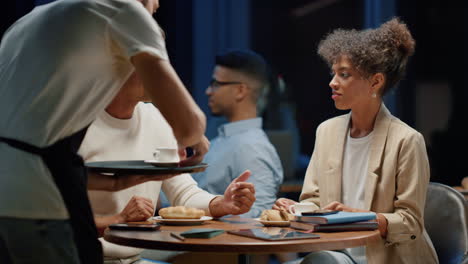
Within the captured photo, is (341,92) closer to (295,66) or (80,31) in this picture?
(80,31)

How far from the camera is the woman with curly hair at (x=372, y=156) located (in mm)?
2635

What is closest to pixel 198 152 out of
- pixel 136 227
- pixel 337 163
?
pixel 136 227

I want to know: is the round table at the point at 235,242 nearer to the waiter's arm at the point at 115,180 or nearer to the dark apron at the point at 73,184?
the waiter's arm at the point at 115,180

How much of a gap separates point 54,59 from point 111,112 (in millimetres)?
1302

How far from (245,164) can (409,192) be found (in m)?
1.29

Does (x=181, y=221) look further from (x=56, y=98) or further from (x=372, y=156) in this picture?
(x=56, y=98)

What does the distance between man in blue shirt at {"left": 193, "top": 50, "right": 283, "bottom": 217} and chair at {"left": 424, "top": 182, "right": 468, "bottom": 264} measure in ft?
3.36

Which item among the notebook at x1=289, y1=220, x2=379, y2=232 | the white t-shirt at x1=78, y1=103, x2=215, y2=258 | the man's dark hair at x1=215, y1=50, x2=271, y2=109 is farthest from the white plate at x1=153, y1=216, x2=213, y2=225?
the man's dark hair at x1=215, y1=50, x2=271, y2=109

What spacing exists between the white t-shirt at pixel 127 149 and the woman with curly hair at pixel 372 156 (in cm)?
46

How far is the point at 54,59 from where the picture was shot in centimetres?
141

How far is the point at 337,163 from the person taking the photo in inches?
114

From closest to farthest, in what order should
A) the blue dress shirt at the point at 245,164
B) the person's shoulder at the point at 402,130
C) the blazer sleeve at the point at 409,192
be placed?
the blazer sleeve at the point at 409,192 → the person's shoulder at the point at 402,130 → the blue dress shirt at the point at 245,164

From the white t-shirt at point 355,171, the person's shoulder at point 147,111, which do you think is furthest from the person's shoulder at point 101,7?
the white t-shirt at point 355,171

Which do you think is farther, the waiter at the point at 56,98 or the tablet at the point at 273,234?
the tablet at the point at 273,234
